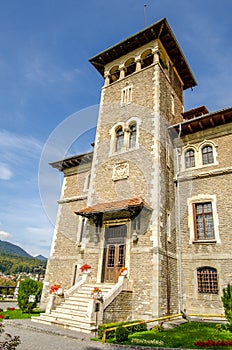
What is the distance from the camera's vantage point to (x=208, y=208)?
1370 centimetres

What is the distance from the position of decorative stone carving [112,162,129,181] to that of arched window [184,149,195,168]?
3759 millimetres

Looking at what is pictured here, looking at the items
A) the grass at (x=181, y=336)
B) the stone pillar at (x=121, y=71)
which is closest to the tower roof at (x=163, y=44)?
the stone pillar at (x=121, y=71)

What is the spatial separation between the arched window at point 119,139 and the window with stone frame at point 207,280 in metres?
8.56

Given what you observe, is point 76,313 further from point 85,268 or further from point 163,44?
point 163,44

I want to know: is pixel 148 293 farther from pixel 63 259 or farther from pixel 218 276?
pixel 63 259

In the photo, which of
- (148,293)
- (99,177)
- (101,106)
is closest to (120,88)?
(101,106)

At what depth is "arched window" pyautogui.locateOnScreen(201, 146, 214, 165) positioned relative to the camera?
14623 mm

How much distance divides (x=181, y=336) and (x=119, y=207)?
5.82m

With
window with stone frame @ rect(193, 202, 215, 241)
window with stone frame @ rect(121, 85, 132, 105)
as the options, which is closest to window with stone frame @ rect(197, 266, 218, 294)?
window with stone frame @ rect(193, 202, 215, 241)

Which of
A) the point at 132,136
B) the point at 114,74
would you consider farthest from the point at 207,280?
the point at 114,74

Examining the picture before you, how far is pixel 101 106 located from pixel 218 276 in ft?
44.4

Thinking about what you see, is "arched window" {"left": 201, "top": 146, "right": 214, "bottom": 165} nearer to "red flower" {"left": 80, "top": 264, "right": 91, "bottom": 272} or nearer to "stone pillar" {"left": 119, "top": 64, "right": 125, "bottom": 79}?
"stone pillar" {"left": 119, "top": 64, "right": 125, "bottom": 79}

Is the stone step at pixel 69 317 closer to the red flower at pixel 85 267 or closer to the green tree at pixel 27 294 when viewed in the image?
the red flower at pixel 85 267

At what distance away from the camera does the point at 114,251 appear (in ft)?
42.9
